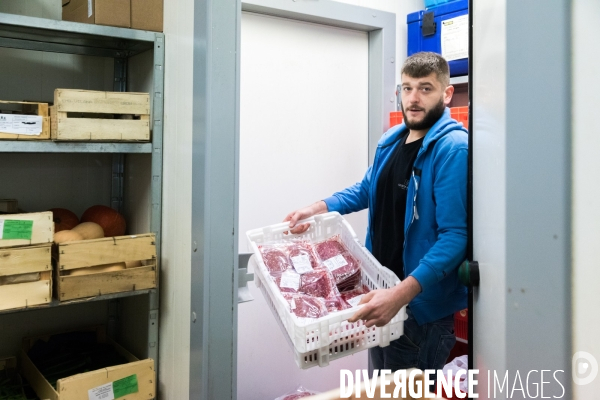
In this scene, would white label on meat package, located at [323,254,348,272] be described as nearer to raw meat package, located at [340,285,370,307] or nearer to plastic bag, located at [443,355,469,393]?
raw meat package, located at [340,285,370,307]

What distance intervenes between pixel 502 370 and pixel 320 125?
239 cm

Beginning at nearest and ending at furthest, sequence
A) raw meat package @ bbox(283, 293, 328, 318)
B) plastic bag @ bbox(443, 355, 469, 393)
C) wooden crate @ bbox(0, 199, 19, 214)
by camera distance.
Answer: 1. raw meat package @ bbox(283, 293, 328, 318)
2. wooden crate @ bbox(0, 199, 19, 214)
3. plastic bag @ bbox(443, 355, 469, 393)

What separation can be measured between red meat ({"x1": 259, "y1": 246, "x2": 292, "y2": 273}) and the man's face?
81cm

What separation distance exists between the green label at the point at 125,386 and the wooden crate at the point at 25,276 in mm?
411

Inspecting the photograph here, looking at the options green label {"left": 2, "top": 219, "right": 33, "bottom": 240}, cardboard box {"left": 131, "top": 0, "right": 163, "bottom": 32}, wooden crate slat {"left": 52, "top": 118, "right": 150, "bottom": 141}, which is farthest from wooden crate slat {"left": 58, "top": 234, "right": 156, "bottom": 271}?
cardboard box {"left": 131, "top": 0, "right": 163, "bottom": 32}

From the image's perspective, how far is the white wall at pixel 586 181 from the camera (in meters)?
0.82

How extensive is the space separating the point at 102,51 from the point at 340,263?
1448mm

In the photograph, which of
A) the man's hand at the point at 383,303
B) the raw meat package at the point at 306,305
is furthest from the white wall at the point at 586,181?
the raw meat package at the point at 306,305

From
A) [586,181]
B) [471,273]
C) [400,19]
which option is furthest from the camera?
[400,19]

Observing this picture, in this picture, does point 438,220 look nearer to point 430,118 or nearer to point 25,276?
point 430,118

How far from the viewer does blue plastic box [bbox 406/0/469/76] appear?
114 inches

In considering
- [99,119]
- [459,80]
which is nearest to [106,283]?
[99,119]

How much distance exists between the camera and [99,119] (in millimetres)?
2041

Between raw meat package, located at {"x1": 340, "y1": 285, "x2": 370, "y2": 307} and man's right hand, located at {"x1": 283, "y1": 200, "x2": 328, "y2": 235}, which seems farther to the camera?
man's right hand, located at {"x1": 283, "y1": 200, "x2": 328, "y2": 235}
